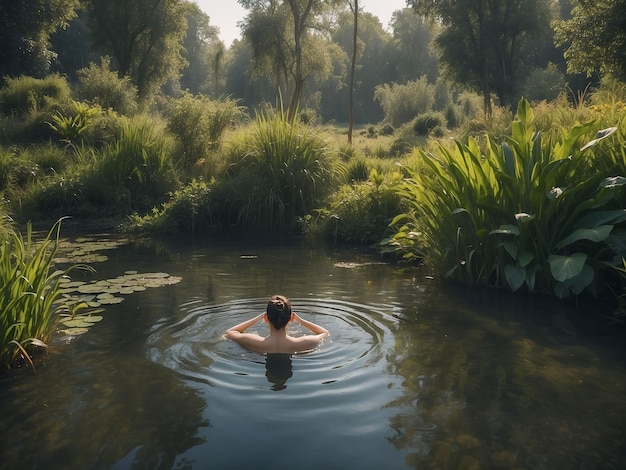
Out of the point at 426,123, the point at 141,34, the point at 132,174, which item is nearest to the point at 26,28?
the point at 141,34

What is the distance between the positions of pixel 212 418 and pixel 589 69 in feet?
58.7

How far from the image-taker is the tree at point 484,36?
31.0 m

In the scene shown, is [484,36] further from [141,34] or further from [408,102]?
[141,34]

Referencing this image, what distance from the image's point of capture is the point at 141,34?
3291 centimetres

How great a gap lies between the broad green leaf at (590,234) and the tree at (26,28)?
87.3 ft

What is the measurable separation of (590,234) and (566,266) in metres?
0.42

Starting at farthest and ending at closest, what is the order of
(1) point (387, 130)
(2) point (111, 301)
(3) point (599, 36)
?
(1) point (387, 130) → (3) point (599, 36) → (2) point (111, 301)

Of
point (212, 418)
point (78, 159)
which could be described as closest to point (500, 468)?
point (212, 418)

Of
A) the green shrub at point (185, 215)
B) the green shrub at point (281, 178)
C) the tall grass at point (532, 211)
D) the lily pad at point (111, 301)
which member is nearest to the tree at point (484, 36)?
the green shrub at point (281, 178)

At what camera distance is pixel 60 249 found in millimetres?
10297

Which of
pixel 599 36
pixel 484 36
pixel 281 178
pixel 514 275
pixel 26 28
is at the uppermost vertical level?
pixel 484 36

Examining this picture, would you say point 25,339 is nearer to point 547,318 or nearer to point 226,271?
point 226,271

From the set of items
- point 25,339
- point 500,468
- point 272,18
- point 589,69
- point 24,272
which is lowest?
point 500,468

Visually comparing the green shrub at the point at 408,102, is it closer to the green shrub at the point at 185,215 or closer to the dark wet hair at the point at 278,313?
the green shrub at the point at 185,215
